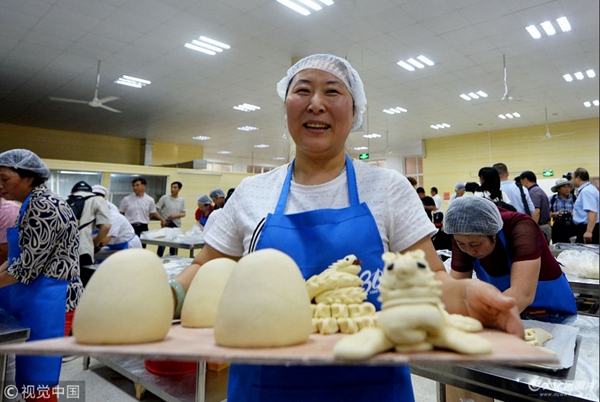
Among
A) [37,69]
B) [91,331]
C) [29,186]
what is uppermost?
[37,69]

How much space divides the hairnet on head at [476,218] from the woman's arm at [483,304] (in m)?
0.98

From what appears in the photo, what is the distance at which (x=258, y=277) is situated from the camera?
2.18ft

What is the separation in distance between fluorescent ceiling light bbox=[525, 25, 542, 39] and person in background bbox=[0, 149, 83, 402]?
20.6ft

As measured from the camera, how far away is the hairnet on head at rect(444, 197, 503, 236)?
5.45 feet

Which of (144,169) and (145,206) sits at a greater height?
(144,169)

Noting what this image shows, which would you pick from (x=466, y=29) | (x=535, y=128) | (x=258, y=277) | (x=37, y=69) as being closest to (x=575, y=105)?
(x=535, y=128)

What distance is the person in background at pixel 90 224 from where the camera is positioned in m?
3.67

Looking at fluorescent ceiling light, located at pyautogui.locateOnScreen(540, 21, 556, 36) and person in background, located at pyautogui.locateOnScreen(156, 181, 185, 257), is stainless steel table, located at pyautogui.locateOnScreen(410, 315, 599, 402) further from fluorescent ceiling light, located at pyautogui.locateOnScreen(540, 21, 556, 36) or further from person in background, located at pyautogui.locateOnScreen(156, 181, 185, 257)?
person in background, located at pyautogui.locateOnScreen(156, 181, 185, 257)

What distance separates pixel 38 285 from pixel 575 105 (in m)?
11.3

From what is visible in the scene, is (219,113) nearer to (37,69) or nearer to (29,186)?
(37,69)

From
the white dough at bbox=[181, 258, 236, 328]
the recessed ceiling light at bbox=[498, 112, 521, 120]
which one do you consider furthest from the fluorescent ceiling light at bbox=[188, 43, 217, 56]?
the recessed ceiling light at bbox=[498, 112, 521, 120]

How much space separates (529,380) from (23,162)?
8.83ft

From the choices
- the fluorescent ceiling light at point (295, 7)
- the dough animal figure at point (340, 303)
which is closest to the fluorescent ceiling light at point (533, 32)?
the fluorescent ceiling light at point (295, 7)

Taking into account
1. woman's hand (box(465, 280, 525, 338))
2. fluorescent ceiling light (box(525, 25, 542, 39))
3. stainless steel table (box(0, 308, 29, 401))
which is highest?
fluorescent ceiling light (box(525, 25, 542, 39))
